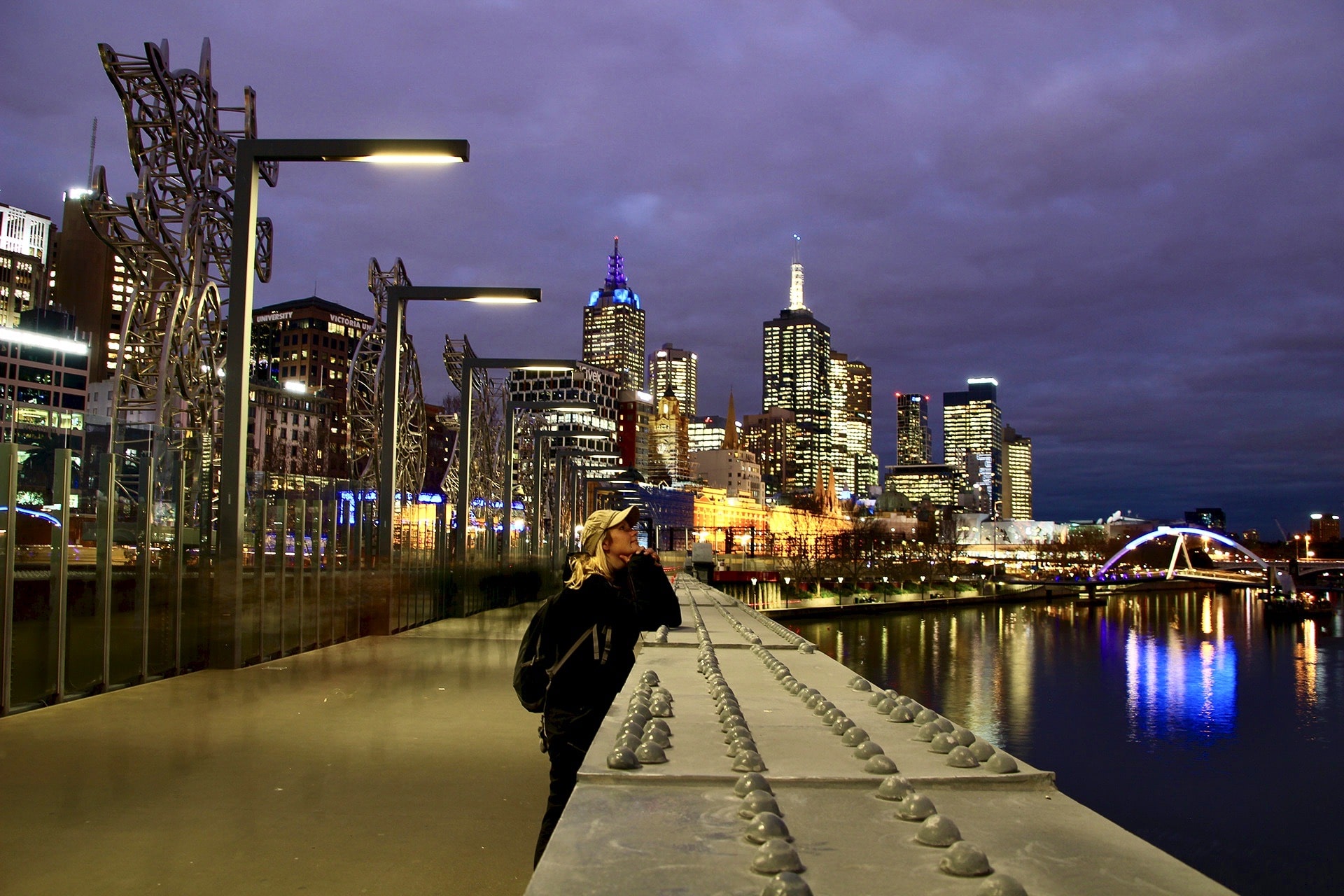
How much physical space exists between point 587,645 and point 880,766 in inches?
74.4

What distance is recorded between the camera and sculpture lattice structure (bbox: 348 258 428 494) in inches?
1458

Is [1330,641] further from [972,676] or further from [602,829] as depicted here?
[602,829]

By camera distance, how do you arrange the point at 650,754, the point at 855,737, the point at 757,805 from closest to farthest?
1. the point at 757,805
2. the point at 650,754
3. the point at 855,737

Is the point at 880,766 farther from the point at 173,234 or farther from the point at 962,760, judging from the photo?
the point at 173,234

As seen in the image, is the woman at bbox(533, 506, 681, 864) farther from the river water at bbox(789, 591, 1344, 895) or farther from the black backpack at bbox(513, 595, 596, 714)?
the river water at bbox(789, 591, 1344, 895)

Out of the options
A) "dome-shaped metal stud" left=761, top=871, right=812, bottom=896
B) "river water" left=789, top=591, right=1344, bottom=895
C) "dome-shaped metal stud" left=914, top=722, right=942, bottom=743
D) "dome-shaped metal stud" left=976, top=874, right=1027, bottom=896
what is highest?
"dome-shaped metal stud" left=761, top=871, right=812, bottom=896

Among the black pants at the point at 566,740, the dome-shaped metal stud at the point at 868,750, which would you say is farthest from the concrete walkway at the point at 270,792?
the dome-shaped metal stud at the point at 868,750

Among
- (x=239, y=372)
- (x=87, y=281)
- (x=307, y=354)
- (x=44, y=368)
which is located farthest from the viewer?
(x=307, y=354)

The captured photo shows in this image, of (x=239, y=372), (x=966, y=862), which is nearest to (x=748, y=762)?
(x=966, y=862)

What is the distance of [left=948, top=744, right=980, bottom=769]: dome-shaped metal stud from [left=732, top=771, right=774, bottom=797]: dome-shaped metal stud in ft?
2.63

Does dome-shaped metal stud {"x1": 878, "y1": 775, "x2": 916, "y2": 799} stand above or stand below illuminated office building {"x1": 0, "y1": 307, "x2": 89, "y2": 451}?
below

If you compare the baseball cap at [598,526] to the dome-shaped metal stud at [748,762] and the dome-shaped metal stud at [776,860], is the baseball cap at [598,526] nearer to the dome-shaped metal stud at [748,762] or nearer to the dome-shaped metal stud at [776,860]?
the dome-shaped metal stud at [748,762]

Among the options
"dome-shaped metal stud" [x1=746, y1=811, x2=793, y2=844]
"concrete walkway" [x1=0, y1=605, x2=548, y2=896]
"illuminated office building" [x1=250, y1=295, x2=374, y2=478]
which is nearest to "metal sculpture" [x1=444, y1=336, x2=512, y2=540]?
"concrete walkway" [x1=0, y1=605, x2=548, y2=896]

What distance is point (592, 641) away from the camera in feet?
16.9
